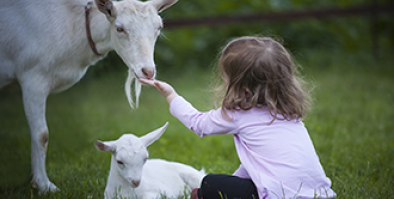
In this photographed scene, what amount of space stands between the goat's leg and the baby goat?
0.62 metres

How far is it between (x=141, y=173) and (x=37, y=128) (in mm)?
981

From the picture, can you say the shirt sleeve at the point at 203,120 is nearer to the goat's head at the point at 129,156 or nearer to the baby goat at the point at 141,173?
the baby goat at the point at 141,173

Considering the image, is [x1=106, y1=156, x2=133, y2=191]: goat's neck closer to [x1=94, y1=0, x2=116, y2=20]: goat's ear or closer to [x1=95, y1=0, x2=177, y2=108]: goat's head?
[x1=95, y1=0, x2=177, y2=108]: goat's head

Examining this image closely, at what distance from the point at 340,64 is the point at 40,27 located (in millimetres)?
7253

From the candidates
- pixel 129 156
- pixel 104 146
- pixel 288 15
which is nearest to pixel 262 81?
pixel 129 156

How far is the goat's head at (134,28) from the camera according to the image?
2.40 m

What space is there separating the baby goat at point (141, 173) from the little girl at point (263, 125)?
0.34 metres

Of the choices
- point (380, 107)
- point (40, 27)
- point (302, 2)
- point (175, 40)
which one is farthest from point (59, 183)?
point (302, 2)

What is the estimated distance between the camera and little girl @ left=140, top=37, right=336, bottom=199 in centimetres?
197

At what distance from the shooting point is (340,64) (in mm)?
8328

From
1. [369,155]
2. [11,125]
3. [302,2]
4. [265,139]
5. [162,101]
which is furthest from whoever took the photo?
[302,2]

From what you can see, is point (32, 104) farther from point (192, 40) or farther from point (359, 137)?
point (192, 40)

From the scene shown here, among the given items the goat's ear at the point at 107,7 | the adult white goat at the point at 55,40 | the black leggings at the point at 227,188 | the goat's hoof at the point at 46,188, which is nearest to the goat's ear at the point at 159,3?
the adult white goat at the point at 55,40

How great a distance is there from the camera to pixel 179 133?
4492 millimetres
